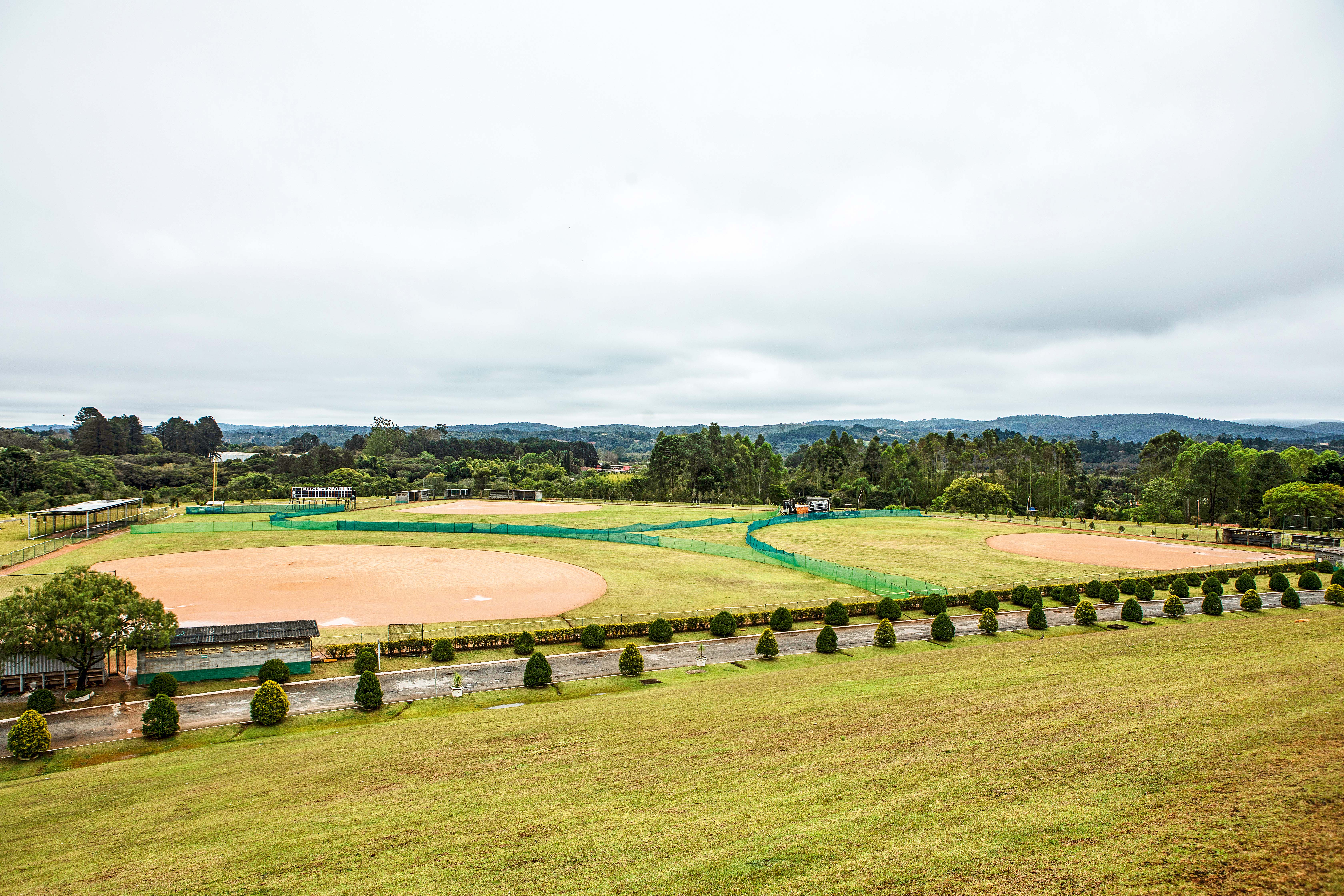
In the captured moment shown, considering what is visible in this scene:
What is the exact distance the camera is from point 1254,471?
91.0 m

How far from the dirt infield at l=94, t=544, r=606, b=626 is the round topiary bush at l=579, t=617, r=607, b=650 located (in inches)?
267

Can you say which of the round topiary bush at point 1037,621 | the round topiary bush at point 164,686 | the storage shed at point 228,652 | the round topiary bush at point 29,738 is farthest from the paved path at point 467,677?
the storage shed at point 228,652

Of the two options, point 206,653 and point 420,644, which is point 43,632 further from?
point 420,644

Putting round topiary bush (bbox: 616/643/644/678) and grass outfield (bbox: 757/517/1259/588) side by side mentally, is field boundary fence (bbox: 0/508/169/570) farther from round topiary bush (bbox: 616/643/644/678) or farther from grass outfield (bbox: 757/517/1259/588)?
grass outfield (bbox: 757/517/1259/588)

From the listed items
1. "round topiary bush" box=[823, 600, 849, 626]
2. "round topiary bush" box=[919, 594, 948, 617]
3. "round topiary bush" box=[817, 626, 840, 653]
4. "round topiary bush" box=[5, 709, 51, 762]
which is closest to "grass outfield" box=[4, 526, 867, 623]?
"round topiary bush" box=[919, 594, 948, 617]

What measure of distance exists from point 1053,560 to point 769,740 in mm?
52253

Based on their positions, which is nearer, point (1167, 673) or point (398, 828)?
point (398, 828)

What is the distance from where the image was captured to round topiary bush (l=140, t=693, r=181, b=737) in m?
20.0

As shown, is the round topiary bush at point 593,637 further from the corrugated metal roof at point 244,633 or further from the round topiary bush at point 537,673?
the corrugated metal roof at point 244,633

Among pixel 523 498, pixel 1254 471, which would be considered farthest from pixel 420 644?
pixel 1254 471

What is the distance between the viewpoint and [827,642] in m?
29.3

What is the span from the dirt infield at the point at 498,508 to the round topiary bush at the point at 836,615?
6746 cm

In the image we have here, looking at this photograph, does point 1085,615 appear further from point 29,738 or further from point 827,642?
point 29,738

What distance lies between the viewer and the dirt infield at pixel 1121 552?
54.7m
